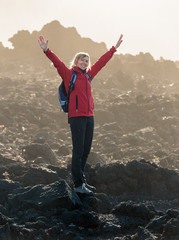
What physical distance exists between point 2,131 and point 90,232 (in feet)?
43.3

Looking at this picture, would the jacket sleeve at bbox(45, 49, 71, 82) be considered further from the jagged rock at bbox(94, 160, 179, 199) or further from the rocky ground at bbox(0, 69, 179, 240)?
the jagged rock at bbox(94, 160, 179, 199)

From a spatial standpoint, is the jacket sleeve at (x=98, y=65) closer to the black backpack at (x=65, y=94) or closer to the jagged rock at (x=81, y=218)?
the black backpack at (x=65, y=94)

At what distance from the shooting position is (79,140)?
633cm

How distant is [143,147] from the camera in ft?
60.4

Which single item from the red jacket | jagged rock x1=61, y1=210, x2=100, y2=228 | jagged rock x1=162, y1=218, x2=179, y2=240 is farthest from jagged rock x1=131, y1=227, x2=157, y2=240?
the red jacket

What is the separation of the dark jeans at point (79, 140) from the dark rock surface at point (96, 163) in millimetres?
284

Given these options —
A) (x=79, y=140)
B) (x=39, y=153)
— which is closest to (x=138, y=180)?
(x=79, y=140)

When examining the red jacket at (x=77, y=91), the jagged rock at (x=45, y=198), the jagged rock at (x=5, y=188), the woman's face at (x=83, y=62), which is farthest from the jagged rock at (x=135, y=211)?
the woman's face at (x=83, y=62)

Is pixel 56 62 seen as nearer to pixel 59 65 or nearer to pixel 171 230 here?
pixel 59 65

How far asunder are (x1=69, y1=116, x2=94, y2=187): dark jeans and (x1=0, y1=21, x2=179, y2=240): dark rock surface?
0.93 feet

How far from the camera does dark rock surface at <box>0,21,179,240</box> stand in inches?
222

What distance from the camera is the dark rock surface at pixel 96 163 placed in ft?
18.5

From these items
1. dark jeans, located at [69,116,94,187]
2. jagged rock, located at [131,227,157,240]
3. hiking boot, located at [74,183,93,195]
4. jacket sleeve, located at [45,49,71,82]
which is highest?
jacket sleeve, located at [45,49,71,82]

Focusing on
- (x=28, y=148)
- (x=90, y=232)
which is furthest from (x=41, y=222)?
(x=28, y=148)
